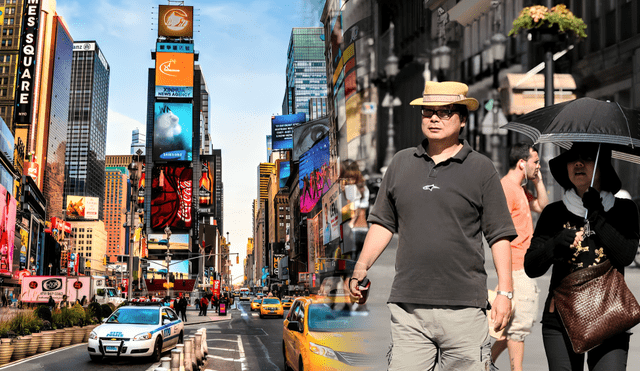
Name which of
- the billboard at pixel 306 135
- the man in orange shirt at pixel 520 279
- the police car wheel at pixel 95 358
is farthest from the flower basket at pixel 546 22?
the billboard at pixel 306 135

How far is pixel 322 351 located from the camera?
8406 millimetres

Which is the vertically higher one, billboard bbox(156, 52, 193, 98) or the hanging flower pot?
billboard bbox(156, 52, 193, 98)

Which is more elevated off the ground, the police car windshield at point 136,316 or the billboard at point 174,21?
the billboard at point 174,21

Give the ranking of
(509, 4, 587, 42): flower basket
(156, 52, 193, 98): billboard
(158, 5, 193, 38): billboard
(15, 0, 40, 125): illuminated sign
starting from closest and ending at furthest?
1. (509, 4, 587, 42): flower basket
2. (15, 0, 40, 125): illuminated sign
3. (156, 52, 193, 98): billboard
4. (158, 5, 193, 38): billboard

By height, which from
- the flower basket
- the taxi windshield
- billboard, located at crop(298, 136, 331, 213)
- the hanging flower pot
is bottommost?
the hanging flower pot

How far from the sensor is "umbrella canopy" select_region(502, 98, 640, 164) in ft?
14.4

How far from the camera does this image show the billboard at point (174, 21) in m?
153

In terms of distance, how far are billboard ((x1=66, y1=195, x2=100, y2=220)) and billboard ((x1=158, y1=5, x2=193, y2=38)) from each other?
6535cm

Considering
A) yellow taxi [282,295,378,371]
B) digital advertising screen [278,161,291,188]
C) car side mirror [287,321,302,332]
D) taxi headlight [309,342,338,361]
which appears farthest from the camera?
digital advertising screen [278,161,291,188]

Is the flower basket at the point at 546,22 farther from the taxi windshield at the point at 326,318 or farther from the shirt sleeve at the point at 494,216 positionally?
the shirt sleeve at the point at 494,216

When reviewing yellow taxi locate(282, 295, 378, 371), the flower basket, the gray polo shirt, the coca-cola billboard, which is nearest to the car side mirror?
yellow taxi locate(282, 295, 378, 371)

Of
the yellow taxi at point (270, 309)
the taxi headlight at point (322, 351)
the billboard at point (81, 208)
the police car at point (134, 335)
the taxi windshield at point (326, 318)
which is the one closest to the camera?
the taxi headlight at point (322, 351)

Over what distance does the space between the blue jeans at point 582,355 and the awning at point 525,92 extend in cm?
697

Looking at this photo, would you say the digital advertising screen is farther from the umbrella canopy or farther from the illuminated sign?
the umbrella canopy
